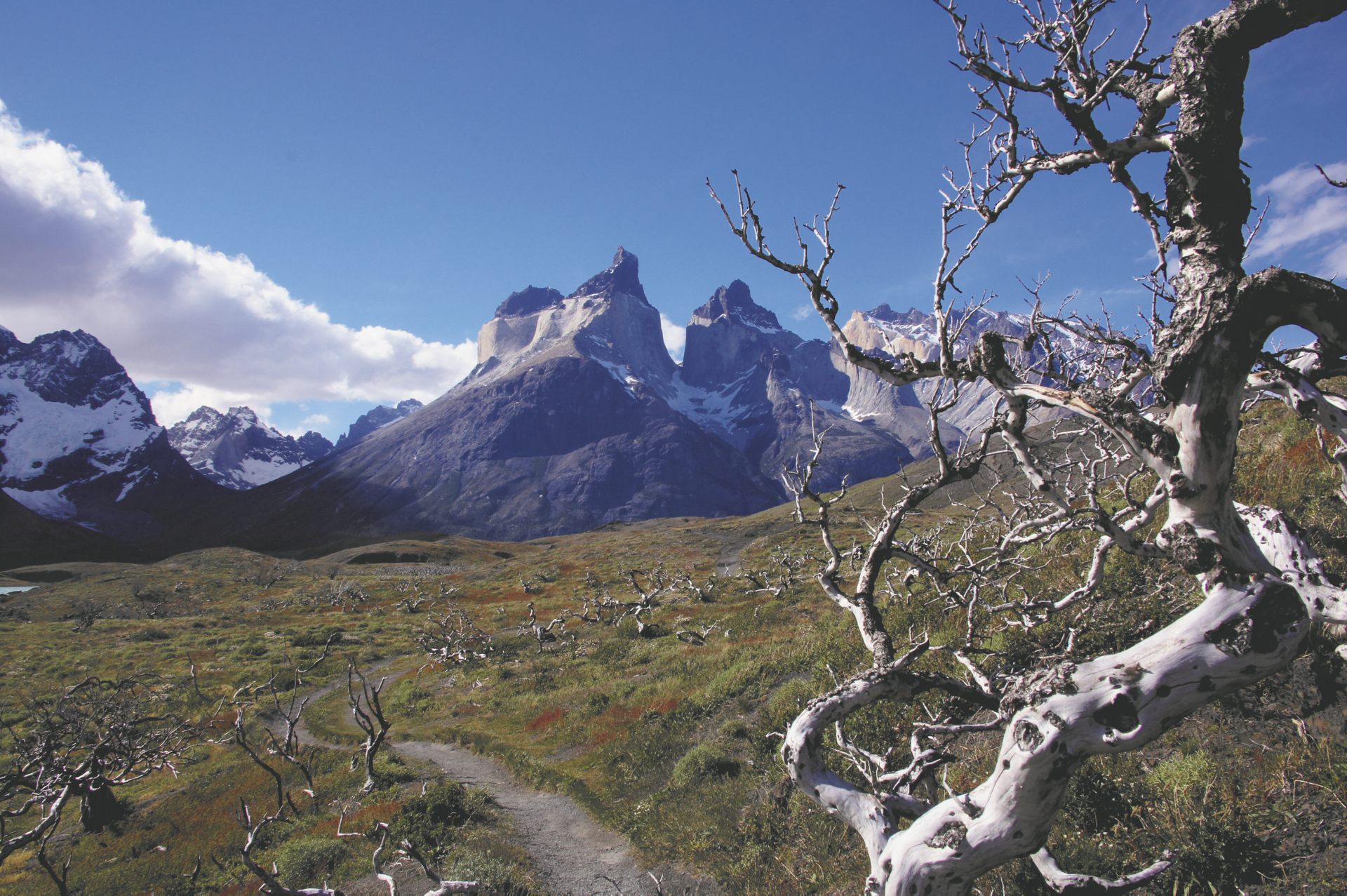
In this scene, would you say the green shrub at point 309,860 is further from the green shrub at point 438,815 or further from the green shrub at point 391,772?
the green shrub at point 391,772

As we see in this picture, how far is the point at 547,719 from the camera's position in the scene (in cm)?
2248

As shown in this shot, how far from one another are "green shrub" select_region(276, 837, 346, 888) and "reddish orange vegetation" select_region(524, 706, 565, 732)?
9.18 m

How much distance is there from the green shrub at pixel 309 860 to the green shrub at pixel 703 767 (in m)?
7.80

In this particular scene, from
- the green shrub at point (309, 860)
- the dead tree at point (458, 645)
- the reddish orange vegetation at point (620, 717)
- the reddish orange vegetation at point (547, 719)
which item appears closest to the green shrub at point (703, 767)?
the reddish orange vegetation at point (620, 717)

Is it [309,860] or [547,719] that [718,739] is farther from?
[547,719]

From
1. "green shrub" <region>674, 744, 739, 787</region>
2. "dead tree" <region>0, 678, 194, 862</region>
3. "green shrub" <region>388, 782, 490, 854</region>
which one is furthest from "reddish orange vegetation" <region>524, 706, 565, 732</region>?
"dead tree" <region>0, 678, 194, 862</region>

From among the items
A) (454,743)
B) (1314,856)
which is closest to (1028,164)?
(1314,856)

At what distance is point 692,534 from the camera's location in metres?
122

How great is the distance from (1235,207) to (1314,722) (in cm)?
675

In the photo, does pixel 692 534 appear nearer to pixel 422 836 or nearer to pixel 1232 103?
pixel 422 836

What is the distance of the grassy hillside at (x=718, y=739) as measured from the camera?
611cm

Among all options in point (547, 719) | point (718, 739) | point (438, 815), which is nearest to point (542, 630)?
point (547, 719)

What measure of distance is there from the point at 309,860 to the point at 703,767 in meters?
8.97

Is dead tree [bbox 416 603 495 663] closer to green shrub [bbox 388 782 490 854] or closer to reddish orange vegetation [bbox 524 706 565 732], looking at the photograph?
reddish orange vegetation [bbox 524 706 565 732]
